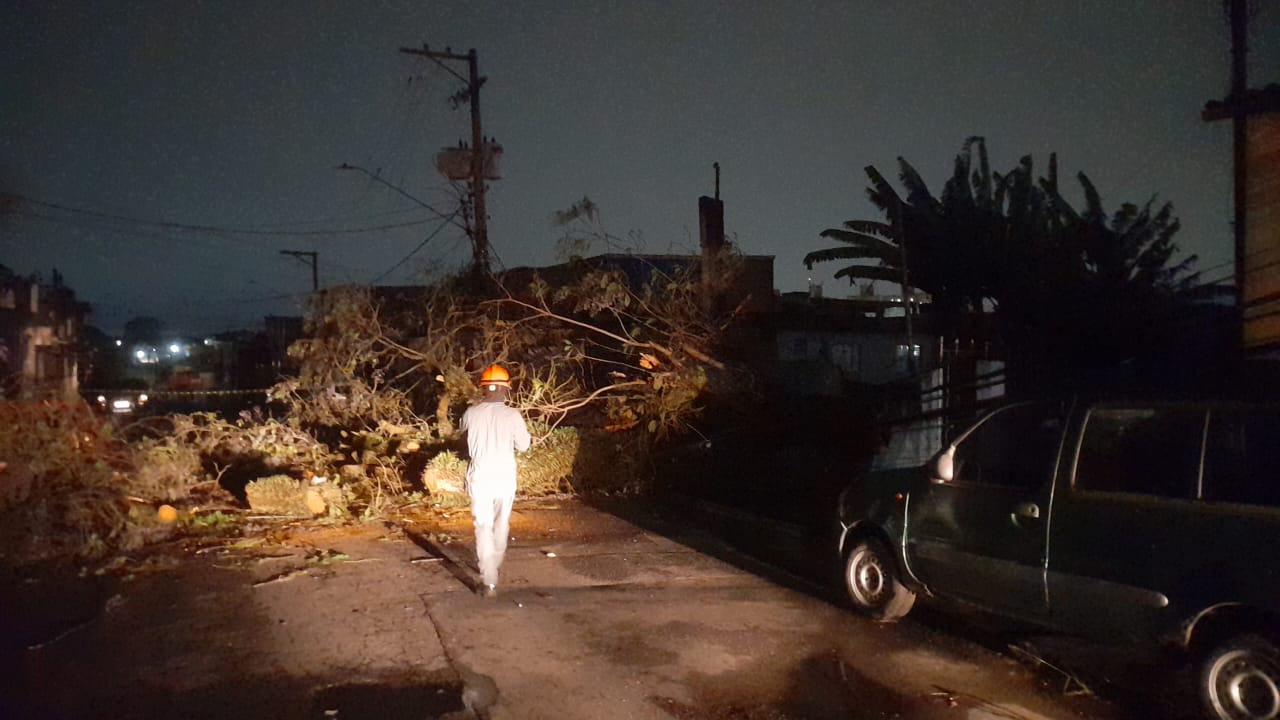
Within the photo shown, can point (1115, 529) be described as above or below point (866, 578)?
above

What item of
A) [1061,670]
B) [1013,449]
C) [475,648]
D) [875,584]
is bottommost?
[1061,670]

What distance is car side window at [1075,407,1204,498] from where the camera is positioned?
16.9ft

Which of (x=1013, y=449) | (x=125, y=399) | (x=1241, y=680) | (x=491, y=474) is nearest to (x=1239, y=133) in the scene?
(x=1013, y=449)

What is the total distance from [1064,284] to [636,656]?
18303mm

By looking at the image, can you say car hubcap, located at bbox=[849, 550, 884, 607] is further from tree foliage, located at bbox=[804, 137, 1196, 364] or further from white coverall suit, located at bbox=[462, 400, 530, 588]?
tree foliage, located at bbox=[804, 137, 1196, 364]

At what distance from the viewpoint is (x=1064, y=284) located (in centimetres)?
2155

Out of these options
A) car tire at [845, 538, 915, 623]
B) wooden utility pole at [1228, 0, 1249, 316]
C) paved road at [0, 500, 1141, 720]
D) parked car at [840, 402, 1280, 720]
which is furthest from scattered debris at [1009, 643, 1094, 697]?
wooden utility pole at [1228, 0, 1249, 316]

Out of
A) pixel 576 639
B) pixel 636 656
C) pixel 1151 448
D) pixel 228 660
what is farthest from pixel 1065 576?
pixel 228 660

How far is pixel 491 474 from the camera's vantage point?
7547 mm

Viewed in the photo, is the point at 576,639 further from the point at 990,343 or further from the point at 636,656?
the point at 990,343

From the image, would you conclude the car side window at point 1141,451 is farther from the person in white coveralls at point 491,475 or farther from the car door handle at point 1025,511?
the person in white coveralls at point 491,475

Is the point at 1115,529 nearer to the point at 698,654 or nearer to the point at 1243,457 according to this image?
the point at 1243,457

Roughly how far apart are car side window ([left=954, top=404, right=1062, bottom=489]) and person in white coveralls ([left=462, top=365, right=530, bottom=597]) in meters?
3.24

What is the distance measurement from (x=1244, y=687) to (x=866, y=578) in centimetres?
289
